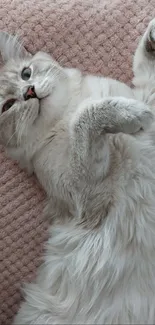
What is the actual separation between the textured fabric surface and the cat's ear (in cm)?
6

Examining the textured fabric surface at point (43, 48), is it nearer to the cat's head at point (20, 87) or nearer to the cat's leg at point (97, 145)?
the cat's head at point (20, 87)

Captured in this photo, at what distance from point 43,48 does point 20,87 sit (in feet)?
0.95

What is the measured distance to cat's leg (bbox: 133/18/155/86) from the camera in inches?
58.4

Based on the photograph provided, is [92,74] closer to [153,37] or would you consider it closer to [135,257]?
[153,37]

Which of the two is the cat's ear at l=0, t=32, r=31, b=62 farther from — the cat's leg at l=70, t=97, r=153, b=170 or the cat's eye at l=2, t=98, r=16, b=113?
the cat's leg at l=70, t=97, r=153, b=170

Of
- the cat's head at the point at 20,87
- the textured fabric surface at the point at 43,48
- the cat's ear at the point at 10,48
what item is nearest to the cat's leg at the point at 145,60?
the textured fabric surface at the point at 43,48

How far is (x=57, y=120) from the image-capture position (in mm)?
1436

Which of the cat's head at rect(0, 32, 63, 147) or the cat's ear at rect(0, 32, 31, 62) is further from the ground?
the cat's ear at rect(0, 32, 31, 62)

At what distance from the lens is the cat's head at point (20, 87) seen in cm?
142

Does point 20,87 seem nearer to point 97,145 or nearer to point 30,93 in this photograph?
point 30,93

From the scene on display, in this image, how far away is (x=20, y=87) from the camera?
1.47 m

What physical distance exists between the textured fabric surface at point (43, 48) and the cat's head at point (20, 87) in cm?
11

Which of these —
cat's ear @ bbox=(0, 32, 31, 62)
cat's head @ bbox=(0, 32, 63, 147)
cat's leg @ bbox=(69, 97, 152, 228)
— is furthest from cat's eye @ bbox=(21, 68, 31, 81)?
cat's leg @ bbox=(69, 97, 152, 228)

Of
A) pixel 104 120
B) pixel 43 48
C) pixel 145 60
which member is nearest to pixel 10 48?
pixel 43 48
